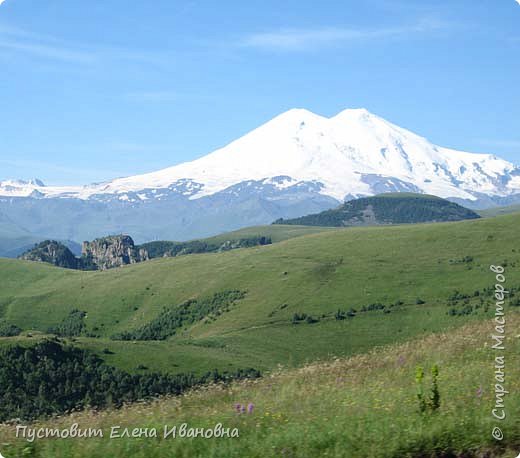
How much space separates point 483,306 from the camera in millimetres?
133375

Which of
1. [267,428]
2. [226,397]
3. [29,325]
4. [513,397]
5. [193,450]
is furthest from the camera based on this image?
[29,325]

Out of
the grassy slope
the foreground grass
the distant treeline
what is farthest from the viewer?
the grassy slope

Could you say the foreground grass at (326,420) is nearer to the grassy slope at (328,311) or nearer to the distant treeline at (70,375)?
the distant treeline at (70,375)

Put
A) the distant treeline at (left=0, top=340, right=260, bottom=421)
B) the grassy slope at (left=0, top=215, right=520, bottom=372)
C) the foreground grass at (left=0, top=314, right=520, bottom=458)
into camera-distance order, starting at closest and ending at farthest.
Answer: the foreground grass at (left=0, top=314, right=520, bottom=458), the distant treeline at (left=0, top=340, right=260, bottom=421), the grassy slope at (left=0, top=215, right=520, bottom=372)

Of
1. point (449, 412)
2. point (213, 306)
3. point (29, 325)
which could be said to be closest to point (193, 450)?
point (449, 412)

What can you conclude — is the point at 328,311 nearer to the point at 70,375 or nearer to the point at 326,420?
the point at 70,375

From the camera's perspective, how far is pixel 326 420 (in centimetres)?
1219

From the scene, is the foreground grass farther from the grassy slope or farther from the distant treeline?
the grassy slope

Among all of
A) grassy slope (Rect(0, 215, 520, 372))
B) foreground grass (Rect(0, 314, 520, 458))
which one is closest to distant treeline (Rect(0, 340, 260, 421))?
grassy slope (Rect(0, 215, 520, 372))

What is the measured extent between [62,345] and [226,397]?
106 m

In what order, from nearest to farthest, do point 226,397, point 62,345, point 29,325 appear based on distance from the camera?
point 226,397 < point 62,345 < point 29,325

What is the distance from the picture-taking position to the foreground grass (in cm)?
1119

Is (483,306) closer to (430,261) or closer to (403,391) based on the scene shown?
(430,261)

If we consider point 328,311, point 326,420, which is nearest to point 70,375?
point 328,311
